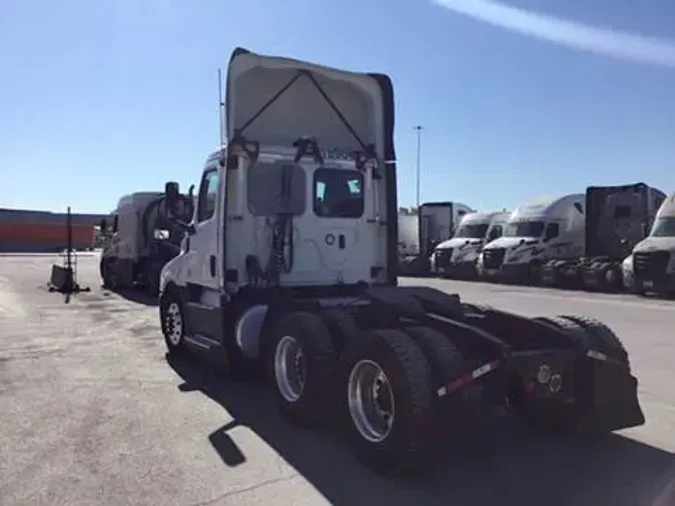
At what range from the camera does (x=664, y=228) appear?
21891mm

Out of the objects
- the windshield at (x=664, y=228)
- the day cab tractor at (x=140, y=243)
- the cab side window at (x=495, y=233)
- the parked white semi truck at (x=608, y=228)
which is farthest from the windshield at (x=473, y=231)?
the day cab tractor at (x=140, y=243)

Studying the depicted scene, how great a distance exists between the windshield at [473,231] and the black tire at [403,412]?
94.0ft

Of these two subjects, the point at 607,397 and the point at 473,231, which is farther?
the point at 473,231

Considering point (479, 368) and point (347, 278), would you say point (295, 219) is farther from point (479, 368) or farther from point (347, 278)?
point (479, 368)

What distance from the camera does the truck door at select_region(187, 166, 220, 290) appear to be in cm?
824

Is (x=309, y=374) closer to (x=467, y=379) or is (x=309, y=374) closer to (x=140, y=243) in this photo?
(x=467, y=379)

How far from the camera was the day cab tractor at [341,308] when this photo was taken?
17.0 ft

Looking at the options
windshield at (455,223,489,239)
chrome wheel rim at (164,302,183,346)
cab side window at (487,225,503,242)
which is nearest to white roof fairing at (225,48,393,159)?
chrome wheel rim at (164,302,183,346)

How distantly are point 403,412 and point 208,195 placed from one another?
461 cm

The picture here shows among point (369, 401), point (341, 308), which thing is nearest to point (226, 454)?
point (369, 401)

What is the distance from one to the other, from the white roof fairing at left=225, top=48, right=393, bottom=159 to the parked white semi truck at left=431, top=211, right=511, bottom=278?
2276 centimetres

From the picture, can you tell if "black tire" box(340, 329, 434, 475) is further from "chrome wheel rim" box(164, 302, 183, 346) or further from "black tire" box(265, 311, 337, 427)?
"chrome wheel rim" box(164, 302, 183, 346)

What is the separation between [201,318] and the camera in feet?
28.5

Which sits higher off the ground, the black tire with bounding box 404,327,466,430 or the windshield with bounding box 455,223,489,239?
the windshield with bounding box 455,223,489,239
